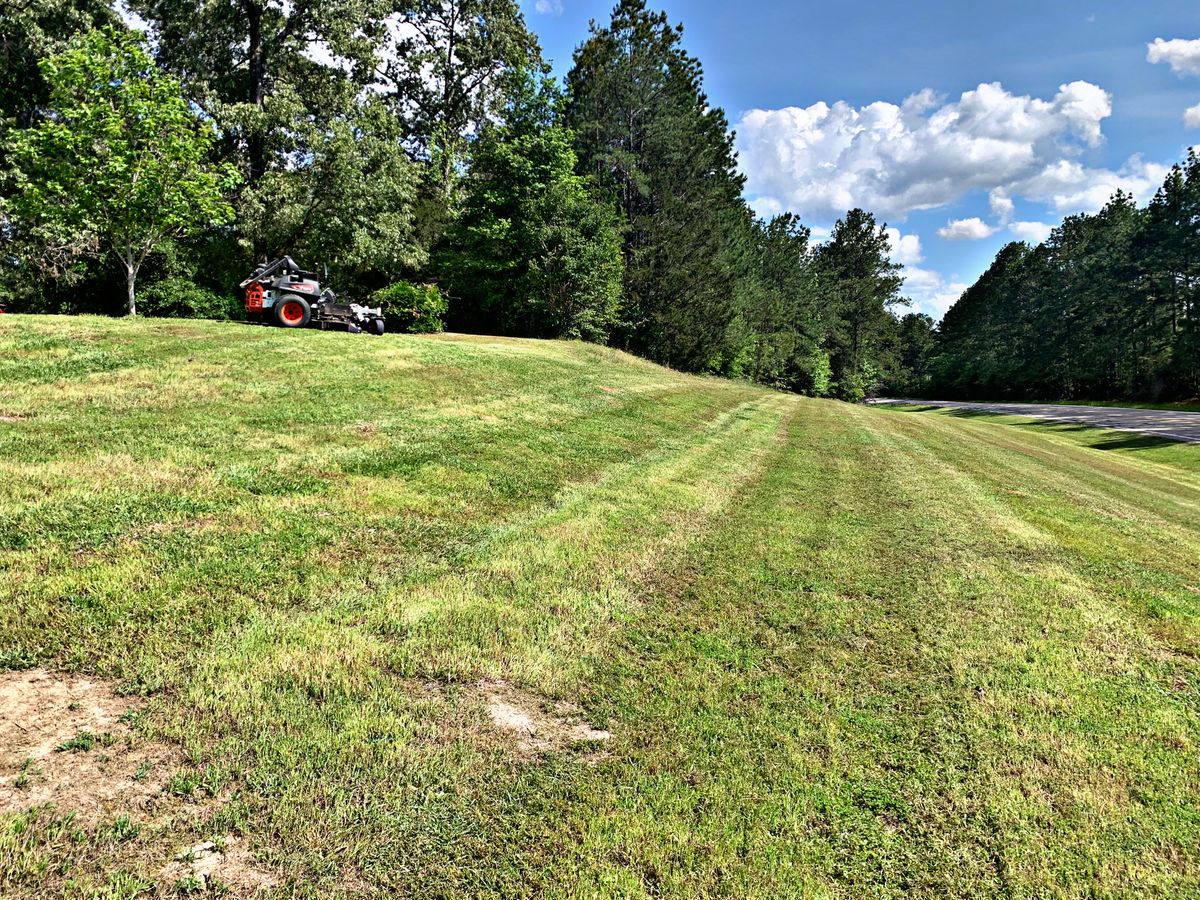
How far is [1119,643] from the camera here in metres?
4.39

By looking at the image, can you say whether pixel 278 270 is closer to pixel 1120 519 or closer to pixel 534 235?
pixel 534 235

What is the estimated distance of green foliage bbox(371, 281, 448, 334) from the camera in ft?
81.5

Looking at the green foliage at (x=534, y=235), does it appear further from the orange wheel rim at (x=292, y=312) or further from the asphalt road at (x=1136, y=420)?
the asphalt road at (x=1136, y=420)

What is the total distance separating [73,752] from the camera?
2395mm

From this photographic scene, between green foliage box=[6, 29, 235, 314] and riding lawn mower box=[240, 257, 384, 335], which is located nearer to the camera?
riding lawn mower box=[240, 257, 384, 335]

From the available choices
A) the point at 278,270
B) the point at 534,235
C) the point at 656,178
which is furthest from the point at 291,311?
the point at 656,178

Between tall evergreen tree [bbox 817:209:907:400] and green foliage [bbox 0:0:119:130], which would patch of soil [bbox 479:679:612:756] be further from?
tall evergreen tree [bbox 817:209:907:400]

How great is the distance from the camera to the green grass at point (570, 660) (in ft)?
7.48

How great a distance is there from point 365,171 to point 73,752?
2737cm

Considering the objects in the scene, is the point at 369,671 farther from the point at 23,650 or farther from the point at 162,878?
the point at 23,650

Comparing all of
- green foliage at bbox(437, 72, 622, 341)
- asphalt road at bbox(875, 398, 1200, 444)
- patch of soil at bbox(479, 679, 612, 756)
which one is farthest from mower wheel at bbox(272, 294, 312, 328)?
asphalt road at bbox(875, 398, 1200, 444)

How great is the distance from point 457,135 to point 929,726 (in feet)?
135

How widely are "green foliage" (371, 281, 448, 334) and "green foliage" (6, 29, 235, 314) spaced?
8143mm

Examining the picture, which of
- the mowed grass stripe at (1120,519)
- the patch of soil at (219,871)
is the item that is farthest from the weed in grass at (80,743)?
the mowed grass stripe at (1120,519)
